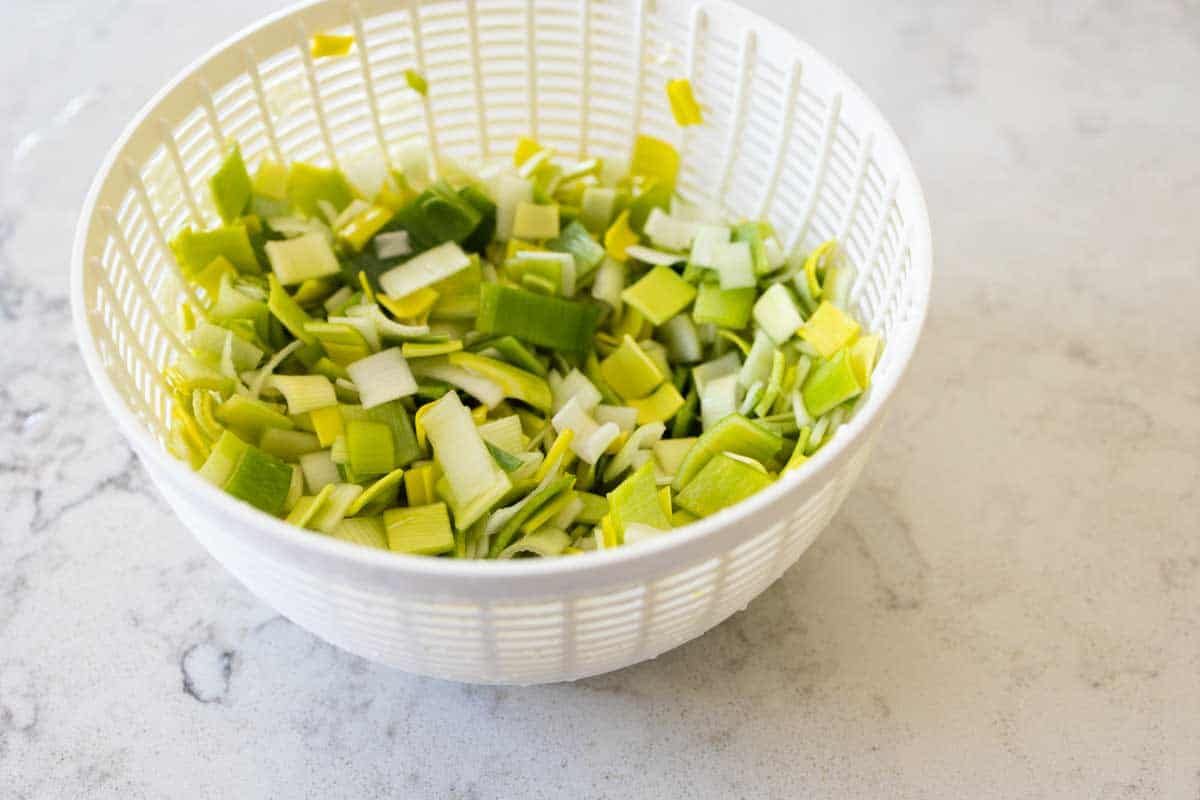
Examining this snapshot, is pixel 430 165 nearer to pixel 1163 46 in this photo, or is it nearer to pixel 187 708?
pixel 187 708

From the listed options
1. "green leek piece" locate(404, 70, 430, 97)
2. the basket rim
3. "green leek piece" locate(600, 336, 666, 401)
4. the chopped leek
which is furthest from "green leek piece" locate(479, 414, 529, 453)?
"green leek piece" locate(404, 70, 430, 97)

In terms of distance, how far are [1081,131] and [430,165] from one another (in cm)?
66

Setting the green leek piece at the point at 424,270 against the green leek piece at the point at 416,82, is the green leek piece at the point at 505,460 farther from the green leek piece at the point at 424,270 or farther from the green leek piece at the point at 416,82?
the green leek piece at the point at 416,82

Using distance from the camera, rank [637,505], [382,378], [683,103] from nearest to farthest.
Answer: [637,505] → [382,378] → [683,103]

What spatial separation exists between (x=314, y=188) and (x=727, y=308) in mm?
354

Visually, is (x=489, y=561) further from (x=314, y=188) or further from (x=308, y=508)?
(x=314, y=188)

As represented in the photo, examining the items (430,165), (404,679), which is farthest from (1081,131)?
(404,679)

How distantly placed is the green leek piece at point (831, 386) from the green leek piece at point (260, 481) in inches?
14.5

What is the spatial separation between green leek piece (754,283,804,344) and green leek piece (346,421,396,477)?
30 cm

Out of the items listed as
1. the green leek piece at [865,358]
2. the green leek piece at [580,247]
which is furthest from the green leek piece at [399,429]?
the green leek piece at [865,358]

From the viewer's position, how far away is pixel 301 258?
91cm

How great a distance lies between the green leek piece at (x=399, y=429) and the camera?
2.72 ft

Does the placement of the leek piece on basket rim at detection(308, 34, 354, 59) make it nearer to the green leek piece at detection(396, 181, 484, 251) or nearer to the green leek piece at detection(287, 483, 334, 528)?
the green leek piece at detection(396, 181, 484, 251)

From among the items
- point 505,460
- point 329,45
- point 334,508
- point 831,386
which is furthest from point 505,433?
point 329,45
